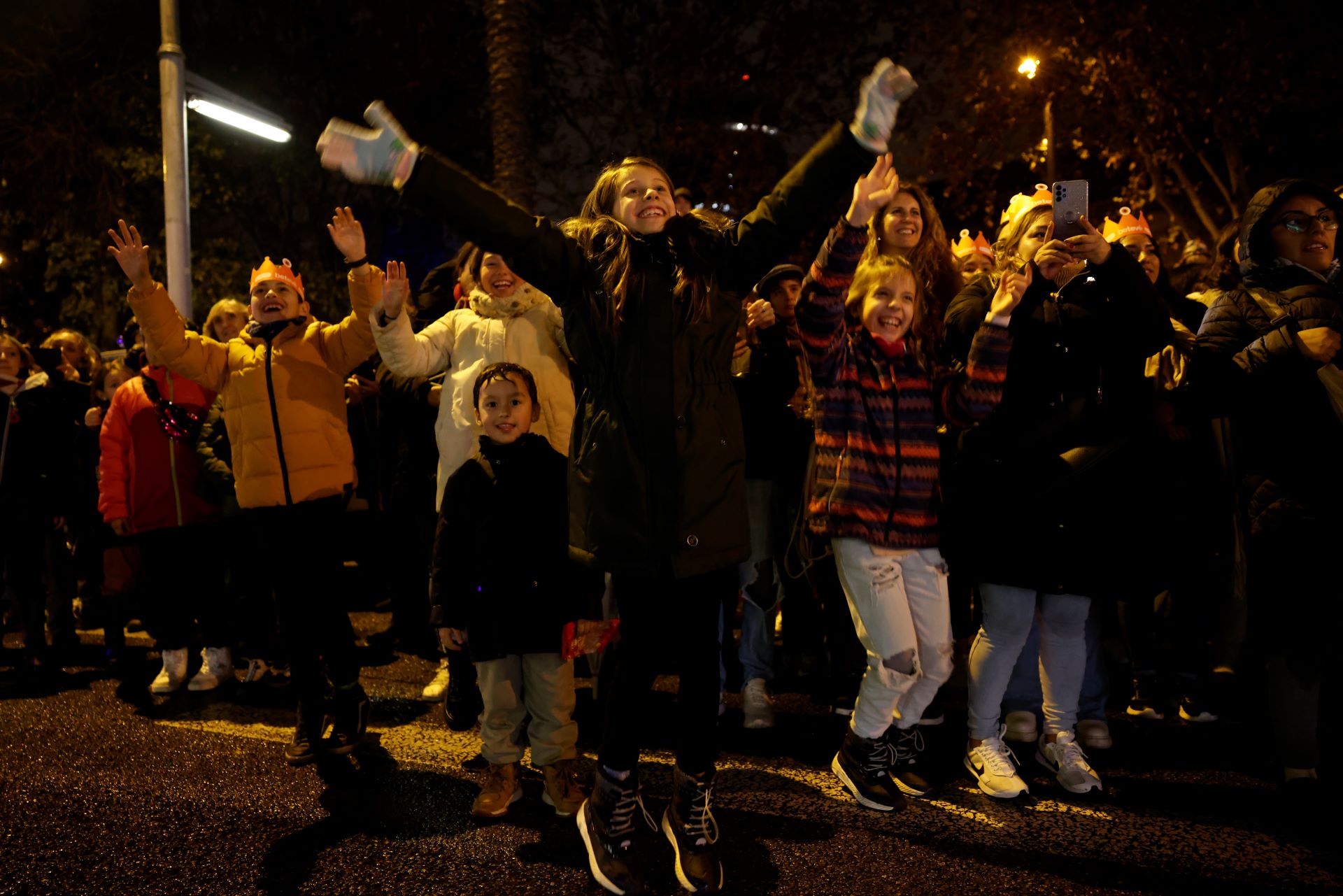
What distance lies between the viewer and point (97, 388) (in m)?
8.07

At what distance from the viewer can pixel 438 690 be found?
548 cm

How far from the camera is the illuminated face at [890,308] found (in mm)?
3861

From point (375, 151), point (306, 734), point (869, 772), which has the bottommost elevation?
point (869, 772)

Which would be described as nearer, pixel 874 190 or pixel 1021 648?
pixel 874 190

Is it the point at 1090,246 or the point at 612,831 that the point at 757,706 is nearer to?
the point at 612,831

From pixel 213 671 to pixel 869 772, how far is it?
13.7 feet

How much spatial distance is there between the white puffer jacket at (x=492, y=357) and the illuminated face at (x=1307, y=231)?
10.6 feet

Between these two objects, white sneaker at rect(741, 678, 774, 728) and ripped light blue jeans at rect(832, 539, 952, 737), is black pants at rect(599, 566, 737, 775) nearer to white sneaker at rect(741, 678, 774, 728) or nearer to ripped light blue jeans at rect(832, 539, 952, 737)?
ripped light blue jeans at rect(832, 539, 952, 737)

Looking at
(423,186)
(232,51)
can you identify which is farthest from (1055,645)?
(232,51)

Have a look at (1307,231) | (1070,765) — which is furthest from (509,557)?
(1307,231)

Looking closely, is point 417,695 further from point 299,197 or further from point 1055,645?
point 299,197

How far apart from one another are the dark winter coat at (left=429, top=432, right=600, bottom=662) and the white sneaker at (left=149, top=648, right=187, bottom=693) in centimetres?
276

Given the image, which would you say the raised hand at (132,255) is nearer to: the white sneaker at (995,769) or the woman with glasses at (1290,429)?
the white sneaker at (995,769)

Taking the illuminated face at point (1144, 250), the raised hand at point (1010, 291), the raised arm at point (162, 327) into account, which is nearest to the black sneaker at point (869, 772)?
the raised hand at point (1010, 291)
